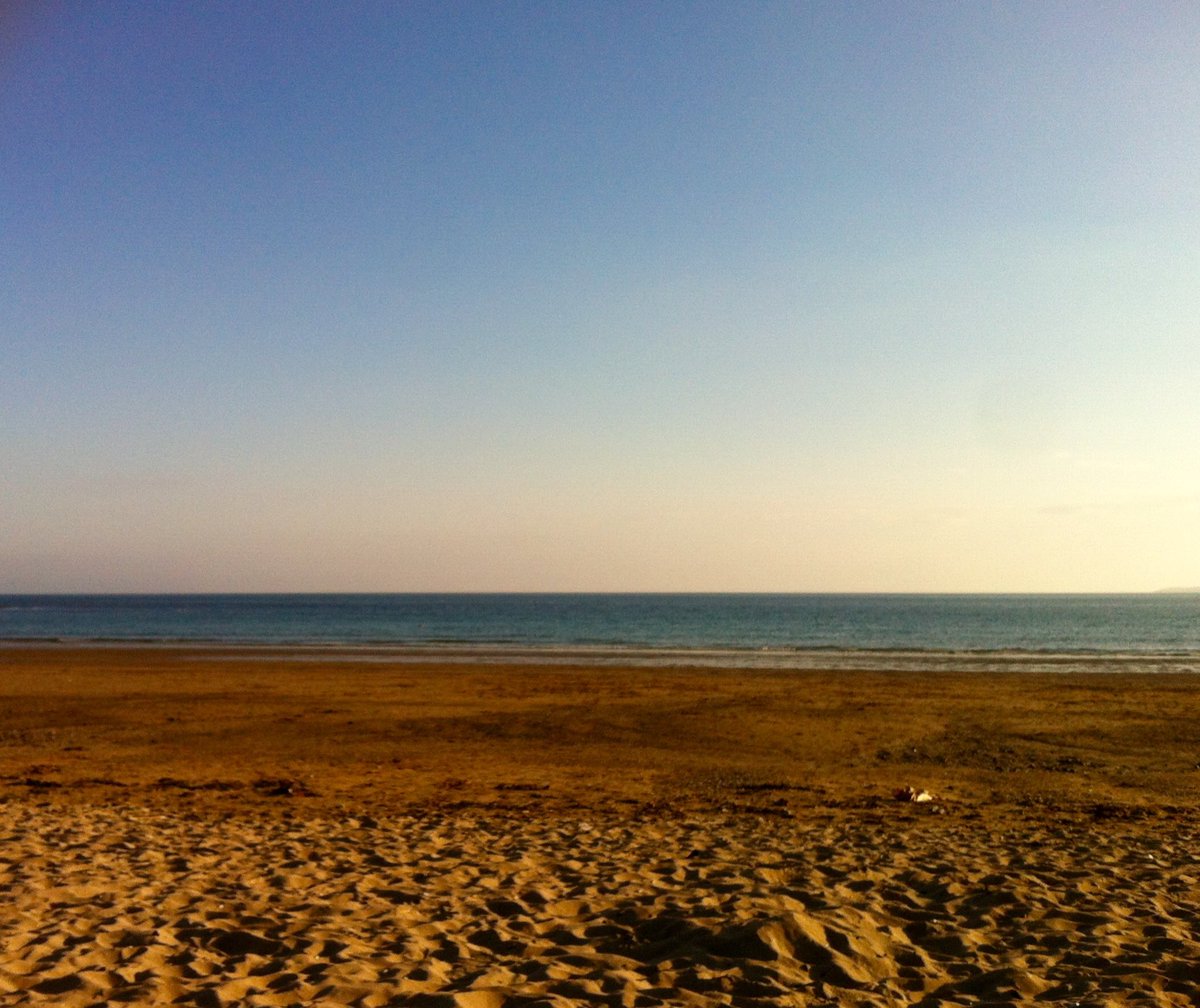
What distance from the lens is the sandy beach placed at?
5270mm

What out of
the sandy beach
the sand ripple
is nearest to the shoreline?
the sandy beach

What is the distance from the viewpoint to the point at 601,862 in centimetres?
787

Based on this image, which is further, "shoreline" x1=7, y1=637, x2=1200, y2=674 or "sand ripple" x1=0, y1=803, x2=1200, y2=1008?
"shoreline" x1=7, y1=637, x2=1200, y2=674

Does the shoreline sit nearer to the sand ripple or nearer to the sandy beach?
the sandy beach

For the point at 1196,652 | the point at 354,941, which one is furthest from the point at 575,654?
the point at 354,941

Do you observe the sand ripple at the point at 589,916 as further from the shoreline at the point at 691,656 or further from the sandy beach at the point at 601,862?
the shoreline at the point at 691,656

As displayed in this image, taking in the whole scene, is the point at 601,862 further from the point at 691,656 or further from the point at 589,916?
the point at 691,656

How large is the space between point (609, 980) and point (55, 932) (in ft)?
11.1

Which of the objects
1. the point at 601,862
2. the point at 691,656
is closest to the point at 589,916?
the point at 601,862

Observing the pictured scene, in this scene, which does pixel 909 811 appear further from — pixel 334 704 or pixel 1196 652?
pixel 1196 652

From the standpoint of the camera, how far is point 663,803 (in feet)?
36.7

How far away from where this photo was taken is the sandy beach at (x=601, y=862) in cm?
527

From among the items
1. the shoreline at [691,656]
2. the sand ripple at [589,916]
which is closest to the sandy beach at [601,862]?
the sand ripple at [589,916]

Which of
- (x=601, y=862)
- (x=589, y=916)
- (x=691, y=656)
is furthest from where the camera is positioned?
(x=691, y=656)
